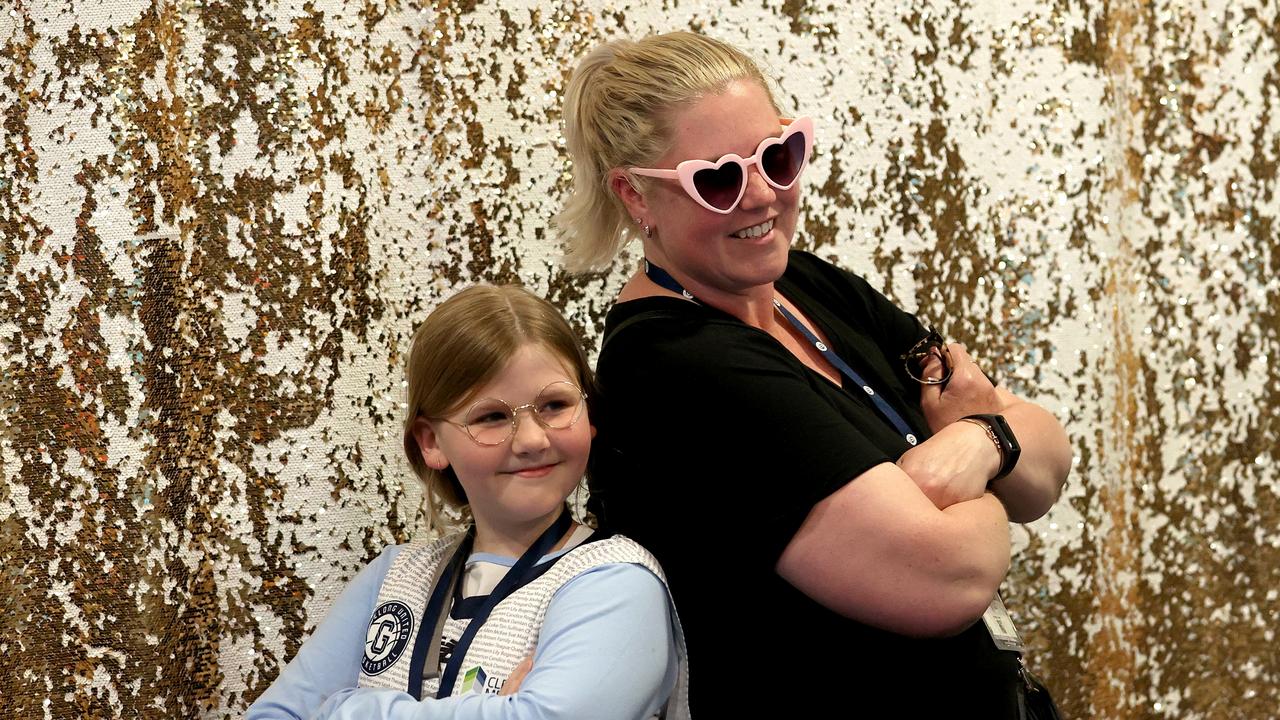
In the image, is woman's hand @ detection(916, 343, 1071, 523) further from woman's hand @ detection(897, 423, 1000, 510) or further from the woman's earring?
the woman's earring

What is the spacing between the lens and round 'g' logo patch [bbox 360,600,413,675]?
4.42 ft

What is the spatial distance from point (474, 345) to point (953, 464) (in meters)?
0.61

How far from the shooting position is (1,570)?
1.69 meters

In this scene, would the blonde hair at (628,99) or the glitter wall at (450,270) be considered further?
the glitter wall at (450,270)

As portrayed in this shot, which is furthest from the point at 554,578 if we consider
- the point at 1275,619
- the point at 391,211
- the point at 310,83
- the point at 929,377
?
the point at 1275,619

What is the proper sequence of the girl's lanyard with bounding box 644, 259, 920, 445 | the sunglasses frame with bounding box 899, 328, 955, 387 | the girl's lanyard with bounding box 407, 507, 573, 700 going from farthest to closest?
the sunglasses frame with bounding box 899, 328, 955, 387, the girl's lanyard with bounding box 644, 259, 920, 445, the girl's lanyard with bounding box 407, 507, 573, 700

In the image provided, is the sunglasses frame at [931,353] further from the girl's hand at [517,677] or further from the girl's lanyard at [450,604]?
the girl's hand at [517,677]

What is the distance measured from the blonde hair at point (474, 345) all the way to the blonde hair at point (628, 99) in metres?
0.17

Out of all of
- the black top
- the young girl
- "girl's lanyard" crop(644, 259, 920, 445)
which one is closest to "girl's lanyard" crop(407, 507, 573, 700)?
the young girl

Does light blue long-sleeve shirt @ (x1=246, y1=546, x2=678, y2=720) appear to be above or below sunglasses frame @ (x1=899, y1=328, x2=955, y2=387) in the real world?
below

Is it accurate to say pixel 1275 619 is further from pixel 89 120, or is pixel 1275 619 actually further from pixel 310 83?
pixel 89 120

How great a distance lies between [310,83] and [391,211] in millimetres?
244

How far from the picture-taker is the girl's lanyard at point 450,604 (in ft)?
4.19

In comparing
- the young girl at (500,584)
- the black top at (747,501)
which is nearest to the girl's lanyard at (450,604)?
the young girl at (500,584)
